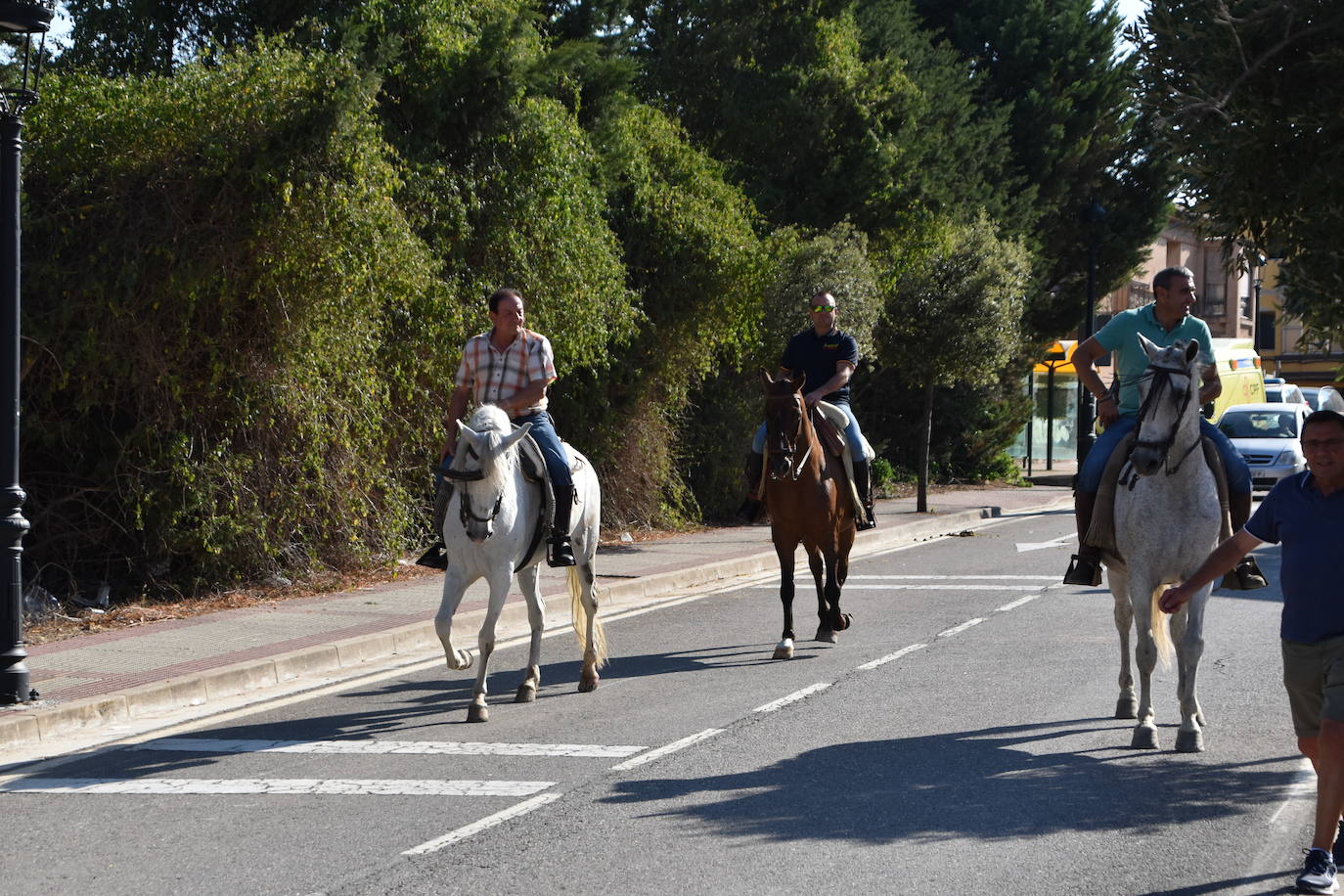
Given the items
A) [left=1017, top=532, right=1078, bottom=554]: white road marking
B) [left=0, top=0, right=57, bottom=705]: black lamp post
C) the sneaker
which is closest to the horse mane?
[left=0, top=0, right=57, bottom=705]: black lamp post

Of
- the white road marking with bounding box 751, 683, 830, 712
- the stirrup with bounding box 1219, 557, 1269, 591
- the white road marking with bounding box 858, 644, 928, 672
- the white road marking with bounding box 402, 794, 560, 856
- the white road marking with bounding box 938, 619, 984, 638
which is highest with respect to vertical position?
the stirrup with bounding box 1219, 557, 1269, 591

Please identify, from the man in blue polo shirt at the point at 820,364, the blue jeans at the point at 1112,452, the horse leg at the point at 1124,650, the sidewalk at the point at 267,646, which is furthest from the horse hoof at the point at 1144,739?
the sidewalk at the point at 267,646

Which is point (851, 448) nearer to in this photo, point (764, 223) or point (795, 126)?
point (764, 223)

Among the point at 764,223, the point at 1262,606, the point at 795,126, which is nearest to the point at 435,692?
the point at 1262,606

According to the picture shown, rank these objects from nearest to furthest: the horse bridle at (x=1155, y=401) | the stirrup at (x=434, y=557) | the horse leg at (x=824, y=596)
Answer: the horse bridle at (x=1155, y=401)
the stirrup at (x=434, y=557)
the horse leg at (x=824, y=596)

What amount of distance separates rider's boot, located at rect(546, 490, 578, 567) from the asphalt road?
943mm

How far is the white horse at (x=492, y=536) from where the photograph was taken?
8.61 meters

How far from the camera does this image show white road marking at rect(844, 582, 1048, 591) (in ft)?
51.6

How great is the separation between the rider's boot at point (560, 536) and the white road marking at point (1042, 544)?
464 inches

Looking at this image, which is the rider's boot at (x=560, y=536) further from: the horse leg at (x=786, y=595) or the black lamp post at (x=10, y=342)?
the black lamp post at (x=10, y=342)

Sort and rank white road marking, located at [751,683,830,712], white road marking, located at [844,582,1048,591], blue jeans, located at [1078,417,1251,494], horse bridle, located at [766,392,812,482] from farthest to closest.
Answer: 1. white road marking, located at [844,582,1048,591]
2. horse bridle, located at [766,392,812,482]
3. white road marking, located at [751,683,830,712]
4. blue jeans, located at [1078,417,1251,494]

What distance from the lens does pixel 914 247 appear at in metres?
26.7

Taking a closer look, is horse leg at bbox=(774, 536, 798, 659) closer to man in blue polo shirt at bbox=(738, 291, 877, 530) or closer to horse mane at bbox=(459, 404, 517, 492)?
man in blue polo shirt at bbox=(738, 291, 877, 530)

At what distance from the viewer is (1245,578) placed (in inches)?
324
